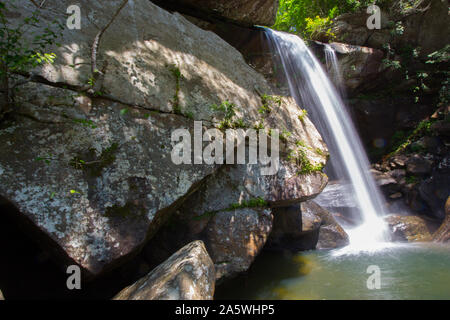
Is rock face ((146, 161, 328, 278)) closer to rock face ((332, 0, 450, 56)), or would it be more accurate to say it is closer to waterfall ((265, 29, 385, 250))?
waterfall ((265, 29, 385, 250))

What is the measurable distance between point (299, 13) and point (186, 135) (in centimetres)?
1393

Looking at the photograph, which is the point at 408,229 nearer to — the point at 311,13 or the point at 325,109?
the point at 325,109

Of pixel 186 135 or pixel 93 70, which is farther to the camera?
pixel 186 135

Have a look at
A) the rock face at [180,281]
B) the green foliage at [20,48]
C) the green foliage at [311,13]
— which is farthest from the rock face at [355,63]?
the rock face at [180,281]

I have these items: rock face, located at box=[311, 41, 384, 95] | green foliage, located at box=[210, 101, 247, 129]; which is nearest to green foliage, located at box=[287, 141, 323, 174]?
green foliage, located at box=[210, 101, 247, 129]

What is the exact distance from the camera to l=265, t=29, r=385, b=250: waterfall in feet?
27.2

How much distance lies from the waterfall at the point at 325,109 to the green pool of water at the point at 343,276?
3.13 metres

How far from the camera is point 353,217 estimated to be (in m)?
7.43

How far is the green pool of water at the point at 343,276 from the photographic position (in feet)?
11.5

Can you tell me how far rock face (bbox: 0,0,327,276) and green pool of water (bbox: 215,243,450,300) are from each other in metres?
0.73

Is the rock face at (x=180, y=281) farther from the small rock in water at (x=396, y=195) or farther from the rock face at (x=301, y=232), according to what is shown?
the small rock in water at (x=396, y=195)

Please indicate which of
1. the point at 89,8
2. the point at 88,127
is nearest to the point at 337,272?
the point at 88,127

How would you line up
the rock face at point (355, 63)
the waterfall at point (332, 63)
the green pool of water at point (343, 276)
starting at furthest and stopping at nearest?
the rock face at point (355, 63)
the waterfall at point (332, 63)
the green pool of water at point (343, 276)

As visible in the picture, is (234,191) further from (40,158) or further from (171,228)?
(40,158)
